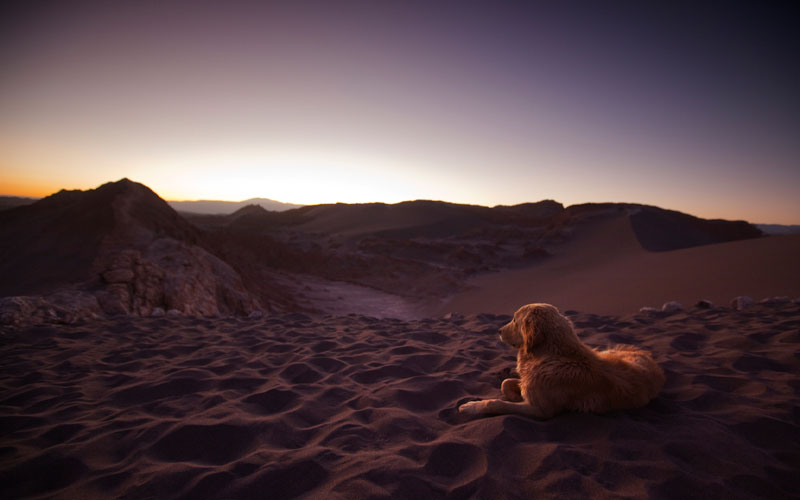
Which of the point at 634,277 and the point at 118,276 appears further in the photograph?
the point at 634,277

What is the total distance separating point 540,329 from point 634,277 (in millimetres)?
10829

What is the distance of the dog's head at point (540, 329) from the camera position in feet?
7.81

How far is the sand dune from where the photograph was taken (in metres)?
7.44

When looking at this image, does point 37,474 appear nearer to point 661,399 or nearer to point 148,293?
point 661,399

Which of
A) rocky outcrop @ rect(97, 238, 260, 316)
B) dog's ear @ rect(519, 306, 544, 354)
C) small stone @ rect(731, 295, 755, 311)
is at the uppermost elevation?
dog's ear @ rect(519, 306, 544, 354)

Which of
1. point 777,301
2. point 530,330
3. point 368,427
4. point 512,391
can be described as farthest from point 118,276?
point 777,301

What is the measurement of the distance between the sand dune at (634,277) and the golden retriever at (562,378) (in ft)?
19.7

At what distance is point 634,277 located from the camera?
11.0 m

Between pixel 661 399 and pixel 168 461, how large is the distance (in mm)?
3340

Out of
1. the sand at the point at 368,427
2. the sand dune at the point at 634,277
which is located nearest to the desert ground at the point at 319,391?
the sand at the point at 368,427

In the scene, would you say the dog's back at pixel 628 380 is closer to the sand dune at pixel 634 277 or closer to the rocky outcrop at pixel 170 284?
the sand dune at pixel 634 277

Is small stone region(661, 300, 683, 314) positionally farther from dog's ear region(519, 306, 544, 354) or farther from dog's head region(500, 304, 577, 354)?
dog's ear region(519, 306, 544, 354)

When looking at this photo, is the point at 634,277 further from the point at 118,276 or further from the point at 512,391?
the point at 118,276

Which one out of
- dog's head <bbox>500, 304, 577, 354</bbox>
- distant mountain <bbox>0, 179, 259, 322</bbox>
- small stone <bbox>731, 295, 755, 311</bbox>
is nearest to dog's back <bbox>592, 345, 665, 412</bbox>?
dog's head <bbox>500, 304, 577, 354</bbox>
